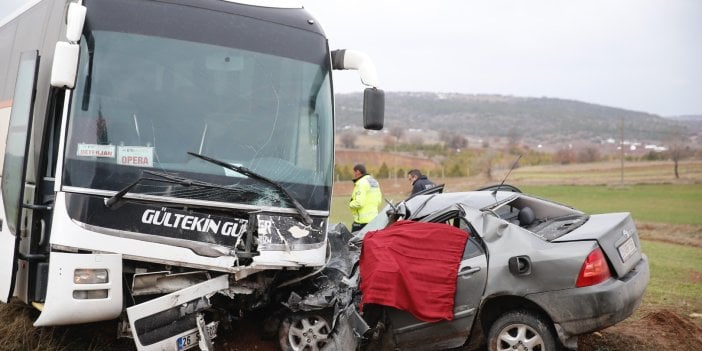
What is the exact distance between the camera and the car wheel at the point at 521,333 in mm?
6043

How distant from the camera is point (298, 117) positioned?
264 inches

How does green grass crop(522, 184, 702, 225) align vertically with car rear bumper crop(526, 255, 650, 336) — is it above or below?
above

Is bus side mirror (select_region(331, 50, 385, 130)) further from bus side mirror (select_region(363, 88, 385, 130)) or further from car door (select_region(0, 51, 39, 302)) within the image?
car door (select_region(0, 51, 39, 302))

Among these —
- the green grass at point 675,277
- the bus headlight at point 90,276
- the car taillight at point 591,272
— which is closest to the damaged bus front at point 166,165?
the bus headlight at point 90,276

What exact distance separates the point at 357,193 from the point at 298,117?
474 cm

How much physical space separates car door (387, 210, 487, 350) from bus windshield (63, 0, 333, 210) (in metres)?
1.30

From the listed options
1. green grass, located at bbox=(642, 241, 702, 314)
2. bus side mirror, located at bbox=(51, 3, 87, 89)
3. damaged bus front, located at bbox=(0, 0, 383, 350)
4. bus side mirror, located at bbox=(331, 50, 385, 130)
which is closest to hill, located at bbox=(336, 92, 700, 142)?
green grass, located at bbox=(642, 241, 702, 314)

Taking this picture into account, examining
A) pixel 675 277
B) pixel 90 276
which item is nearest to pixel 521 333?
pixel 90 276

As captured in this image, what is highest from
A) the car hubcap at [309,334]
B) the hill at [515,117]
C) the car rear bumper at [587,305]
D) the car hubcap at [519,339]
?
the hill at [515,117]

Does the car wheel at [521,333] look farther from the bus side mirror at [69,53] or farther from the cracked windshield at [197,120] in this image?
the bus side mirror at [69,53]

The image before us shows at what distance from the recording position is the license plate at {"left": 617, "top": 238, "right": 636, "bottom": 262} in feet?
20.5

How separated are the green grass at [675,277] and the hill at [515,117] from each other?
387 ft

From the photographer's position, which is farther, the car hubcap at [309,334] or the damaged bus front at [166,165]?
the car hubcap at [309,334]

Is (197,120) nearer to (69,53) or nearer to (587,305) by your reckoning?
(69,53)
